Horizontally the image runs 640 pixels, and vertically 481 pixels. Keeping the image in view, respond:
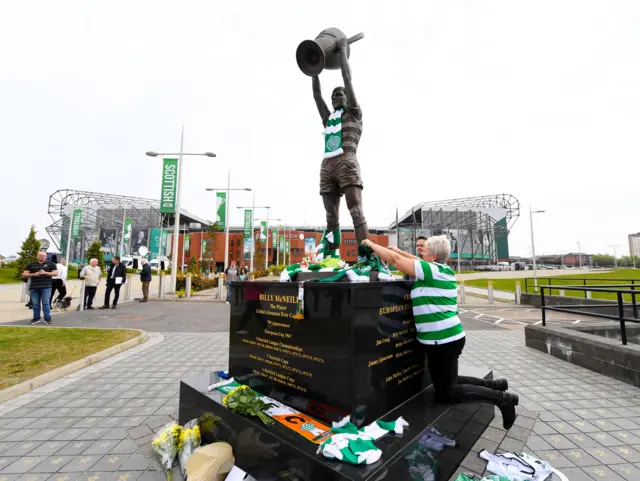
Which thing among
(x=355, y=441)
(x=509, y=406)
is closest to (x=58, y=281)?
(x=355, y=441)

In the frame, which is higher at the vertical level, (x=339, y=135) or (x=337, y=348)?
(x=339, y=135)

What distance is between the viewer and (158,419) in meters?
3.45

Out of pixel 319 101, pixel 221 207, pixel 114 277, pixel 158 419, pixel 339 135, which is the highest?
pixel 221 207

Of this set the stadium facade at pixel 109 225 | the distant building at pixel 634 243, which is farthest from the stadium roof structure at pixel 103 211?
the distant building at pixel 634 243

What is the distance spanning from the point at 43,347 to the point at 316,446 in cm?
663

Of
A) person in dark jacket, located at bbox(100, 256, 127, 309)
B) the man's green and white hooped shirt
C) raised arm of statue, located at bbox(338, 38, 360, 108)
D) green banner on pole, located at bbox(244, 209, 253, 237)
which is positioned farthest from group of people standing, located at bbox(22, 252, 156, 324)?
green banner on pole, located at bbox(244, 209, 253, 237)

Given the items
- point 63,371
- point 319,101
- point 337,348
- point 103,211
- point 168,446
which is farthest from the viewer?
point 103,211

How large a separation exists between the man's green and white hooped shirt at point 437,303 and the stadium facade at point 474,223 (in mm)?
63846

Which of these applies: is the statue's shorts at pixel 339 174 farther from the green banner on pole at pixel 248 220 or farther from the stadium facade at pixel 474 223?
the stadium facade at pixel 474 223

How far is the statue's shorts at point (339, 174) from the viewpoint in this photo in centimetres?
399

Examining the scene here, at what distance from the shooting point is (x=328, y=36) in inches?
160

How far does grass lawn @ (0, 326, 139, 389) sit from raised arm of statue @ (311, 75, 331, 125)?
18.5 feet

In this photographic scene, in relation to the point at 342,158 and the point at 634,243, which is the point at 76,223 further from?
the point at 634,243

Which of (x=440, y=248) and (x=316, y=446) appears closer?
(x=316, y=446)
